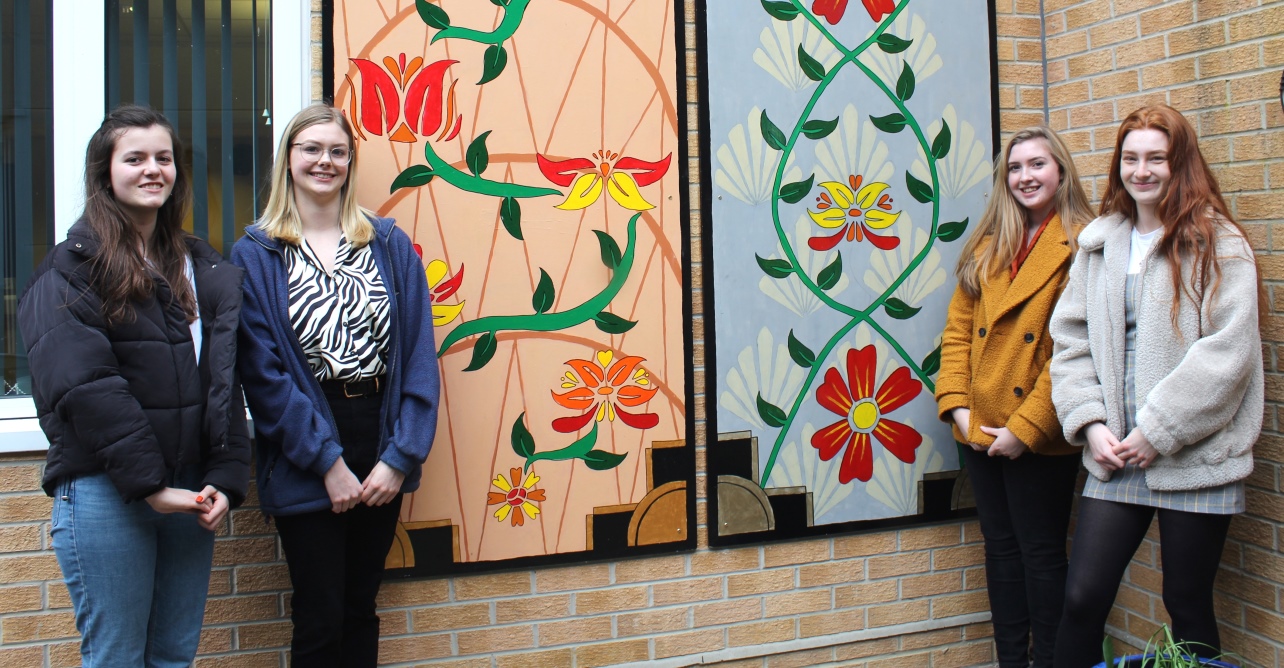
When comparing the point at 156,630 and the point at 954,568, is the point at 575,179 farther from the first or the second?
the point at 954,568

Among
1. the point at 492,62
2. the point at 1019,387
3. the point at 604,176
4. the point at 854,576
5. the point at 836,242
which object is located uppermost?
the point at 492,62

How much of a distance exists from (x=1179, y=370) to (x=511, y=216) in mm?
1930

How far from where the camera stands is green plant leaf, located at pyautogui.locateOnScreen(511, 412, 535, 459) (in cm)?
304

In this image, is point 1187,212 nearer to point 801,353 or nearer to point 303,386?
point 801,353

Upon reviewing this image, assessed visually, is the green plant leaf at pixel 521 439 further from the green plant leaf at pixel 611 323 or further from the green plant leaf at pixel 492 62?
the green plant leaf at pixel 492 62

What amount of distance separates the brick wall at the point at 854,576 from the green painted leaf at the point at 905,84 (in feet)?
1.28

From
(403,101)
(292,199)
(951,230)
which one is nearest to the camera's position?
(292,199)

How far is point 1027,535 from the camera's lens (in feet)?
9.92

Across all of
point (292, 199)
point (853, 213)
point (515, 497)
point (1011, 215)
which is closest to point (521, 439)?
point (515, 497)

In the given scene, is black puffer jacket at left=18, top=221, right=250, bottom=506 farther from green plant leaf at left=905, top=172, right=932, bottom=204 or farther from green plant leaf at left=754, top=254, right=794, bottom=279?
green plant leaf at left=905, top=172, right=932, bottom=204

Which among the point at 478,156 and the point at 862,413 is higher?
the point at 478,156

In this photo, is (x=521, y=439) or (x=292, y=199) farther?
(x=521, y=439)

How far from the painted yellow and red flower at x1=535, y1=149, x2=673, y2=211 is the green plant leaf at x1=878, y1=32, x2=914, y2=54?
894 mm

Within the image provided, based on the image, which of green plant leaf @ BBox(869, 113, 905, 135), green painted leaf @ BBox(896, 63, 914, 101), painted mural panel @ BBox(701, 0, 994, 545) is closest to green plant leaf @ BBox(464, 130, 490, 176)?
painted mural panel @ BBox(701, 0, 994, 545)
